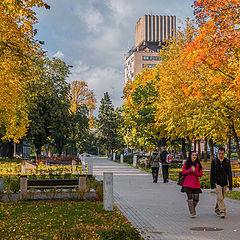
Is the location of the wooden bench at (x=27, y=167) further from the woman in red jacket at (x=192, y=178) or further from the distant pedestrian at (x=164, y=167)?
the woman in red jacket at (x=192, y=178)

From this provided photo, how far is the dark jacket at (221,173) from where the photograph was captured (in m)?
10.5

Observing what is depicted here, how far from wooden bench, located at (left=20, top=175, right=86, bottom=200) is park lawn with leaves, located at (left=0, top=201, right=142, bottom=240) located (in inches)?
27.3

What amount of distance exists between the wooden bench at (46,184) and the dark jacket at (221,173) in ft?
16.6

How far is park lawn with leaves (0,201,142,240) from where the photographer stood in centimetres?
746

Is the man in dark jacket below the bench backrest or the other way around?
the other way around

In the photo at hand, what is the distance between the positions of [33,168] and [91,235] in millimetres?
20682

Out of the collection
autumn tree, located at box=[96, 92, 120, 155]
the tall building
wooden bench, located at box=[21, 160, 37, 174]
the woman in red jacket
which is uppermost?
the tall building

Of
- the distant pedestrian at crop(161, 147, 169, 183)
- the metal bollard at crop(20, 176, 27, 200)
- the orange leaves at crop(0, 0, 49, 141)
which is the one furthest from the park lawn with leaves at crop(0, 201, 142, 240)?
the distant pedestrian at crop(161, 147, 169, 183)

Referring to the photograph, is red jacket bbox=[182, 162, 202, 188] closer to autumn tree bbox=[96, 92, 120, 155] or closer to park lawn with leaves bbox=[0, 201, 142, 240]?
park lawn with leaves bbox=[0, 201, 142, 240]

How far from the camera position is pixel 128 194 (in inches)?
608

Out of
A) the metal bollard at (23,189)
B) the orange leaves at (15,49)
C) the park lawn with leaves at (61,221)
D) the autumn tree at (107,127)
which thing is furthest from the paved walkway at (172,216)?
the autumn tree at (107,127)

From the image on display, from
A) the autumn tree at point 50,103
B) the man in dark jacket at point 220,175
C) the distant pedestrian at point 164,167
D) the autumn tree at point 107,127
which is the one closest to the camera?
the man in dark jacket at point 220,175

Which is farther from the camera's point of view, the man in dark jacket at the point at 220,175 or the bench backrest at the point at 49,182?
the bench backrest at the point at 49,182

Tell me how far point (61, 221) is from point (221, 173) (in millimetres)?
4118
